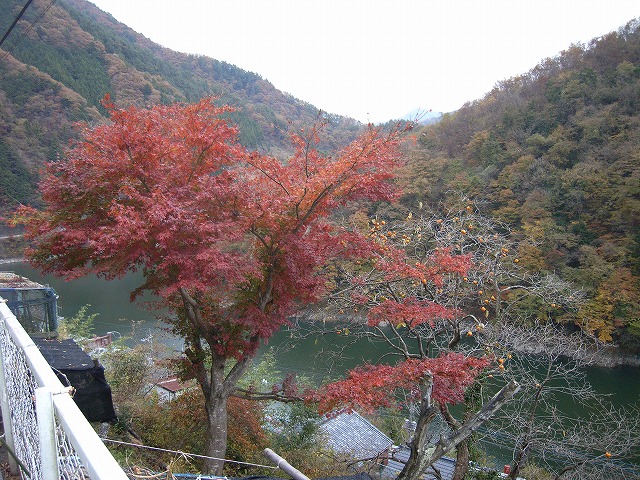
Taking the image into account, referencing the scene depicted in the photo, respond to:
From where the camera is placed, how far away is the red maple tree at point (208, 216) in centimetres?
452

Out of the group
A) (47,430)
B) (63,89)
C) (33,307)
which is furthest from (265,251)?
(63,89)

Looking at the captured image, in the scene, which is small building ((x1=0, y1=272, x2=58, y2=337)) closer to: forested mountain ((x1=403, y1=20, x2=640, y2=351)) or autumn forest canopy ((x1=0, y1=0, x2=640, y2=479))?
autumn forest canopy ((x1=0, y1=0, x2=640, y2=479))

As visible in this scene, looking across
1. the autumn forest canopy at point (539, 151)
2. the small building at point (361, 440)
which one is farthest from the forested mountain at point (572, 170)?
the small building at point (361, 440)

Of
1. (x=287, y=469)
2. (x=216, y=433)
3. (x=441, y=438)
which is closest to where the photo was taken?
(x=287, y=469)

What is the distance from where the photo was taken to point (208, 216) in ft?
16.2

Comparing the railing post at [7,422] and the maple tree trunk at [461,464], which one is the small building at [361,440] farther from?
the railing post at [7,422]

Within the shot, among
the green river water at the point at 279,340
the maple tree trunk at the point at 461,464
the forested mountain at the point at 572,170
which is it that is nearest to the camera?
the maple tree trunk at the point at 461,464

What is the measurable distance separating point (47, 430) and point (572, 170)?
2136cm

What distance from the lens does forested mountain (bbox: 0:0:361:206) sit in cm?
3497

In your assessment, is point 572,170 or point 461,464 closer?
point 461,464

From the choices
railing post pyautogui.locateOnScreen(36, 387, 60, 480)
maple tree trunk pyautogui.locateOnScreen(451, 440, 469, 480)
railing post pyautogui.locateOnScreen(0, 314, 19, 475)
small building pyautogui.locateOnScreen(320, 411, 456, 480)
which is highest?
railing post pyautogui.locateOnScreen(36, 387, 60, 480)

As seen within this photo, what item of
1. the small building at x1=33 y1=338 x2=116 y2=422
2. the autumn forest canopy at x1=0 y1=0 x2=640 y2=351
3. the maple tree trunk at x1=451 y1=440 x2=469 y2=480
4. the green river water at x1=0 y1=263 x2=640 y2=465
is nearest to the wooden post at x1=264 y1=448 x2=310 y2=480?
the small building at x1=33 y1=338 x2=116 y2=422

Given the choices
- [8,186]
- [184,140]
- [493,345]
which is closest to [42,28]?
[8,186]

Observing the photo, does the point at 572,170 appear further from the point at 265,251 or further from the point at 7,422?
the point at 7,422
